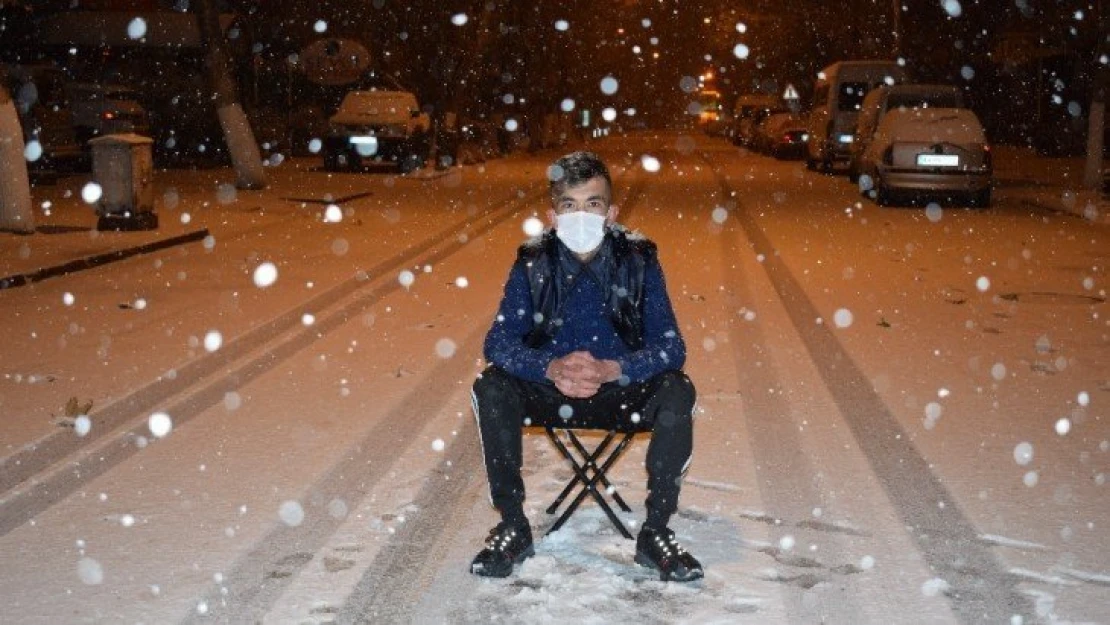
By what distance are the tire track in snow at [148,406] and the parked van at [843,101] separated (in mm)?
23885

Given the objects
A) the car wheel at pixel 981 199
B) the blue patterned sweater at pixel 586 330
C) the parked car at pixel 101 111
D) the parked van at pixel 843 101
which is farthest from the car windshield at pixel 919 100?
the blue patterned sweater at pixel 586 330

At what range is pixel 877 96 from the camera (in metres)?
31.0

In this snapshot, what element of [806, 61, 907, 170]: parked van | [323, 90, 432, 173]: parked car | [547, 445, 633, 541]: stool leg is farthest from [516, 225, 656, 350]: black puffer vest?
[323, 90, 432, 173]: parked car

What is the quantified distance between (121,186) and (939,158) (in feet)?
42.7

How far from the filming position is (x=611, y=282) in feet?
17.4

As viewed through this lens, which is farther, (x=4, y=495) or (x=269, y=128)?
(x=269, y=128)

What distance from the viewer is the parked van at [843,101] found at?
36.5 m

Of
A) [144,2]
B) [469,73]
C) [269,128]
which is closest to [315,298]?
[469,73]

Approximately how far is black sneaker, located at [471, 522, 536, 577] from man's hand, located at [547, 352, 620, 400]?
1.79ft

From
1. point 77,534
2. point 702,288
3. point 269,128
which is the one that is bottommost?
point 269,128

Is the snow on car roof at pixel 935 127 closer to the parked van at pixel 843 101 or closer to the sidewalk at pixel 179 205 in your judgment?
the sidewalk at pixel 179 205

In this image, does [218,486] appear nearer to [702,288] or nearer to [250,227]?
[702,288]

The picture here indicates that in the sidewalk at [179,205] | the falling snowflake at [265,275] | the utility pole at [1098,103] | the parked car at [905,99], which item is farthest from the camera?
the parked car at [905,99]

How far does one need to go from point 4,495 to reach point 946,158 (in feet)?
67.4
